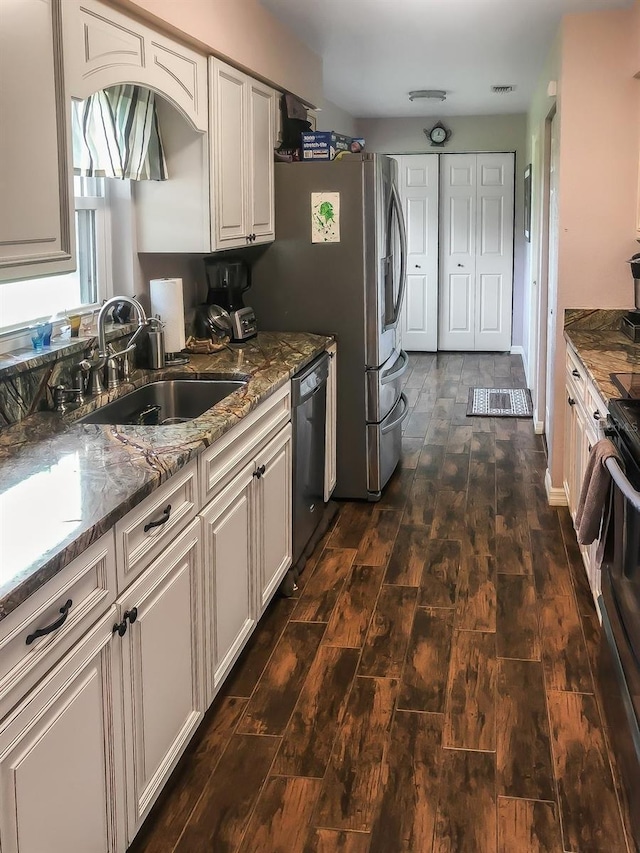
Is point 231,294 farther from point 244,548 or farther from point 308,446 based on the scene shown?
point 244,548

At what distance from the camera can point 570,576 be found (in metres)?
3.60

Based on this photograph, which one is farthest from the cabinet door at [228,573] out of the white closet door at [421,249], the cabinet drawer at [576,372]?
the white closet door at [421,249]

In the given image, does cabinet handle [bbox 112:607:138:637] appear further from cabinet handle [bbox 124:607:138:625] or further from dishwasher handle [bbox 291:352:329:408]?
dishwasher handle [bbox 291:352:329:408]

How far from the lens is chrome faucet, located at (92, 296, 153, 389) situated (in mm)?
2861

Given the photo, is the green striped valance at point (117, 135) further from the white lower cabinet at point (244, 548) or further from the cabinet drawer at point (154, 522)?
the cabinet drawer at point (154, 522)

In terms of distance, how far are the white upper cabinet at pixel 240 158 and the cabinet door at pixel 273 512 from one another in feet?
3.06

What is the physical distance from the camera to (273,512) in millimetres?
3189

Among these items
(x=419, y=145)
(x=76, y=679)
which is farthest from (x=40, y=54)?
(x=419, y=145)

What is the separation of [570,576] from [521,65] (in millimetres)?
3658

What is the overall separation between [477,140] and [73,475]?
783 centimetres

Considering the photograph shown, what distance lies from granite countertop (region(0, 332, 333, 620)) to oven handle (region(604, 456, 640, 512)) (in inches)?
42.3

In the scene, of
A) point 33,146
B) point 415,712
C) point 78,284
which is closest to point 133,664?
A: point 415,712

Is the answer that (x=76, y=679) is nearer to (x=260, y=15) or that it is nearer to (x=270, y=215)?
(x=270, y=215)

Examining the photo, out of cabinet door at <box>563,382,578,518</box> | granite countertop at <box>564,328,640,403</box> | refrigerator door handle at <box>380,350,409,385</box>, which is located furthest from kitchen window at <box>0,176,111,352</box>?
cabinet door at <box>563,382,578,518</box>
